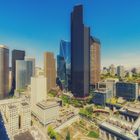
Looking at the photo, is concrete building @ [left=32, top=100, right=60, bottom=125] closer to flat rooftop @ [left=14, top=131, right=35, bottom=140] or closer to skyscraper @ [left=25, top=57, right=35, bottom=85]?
flat rooftop @ [left=14, top=131, right=35, bottom=140]

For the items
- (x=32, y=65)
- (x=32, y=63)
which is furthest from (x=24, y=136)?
(x=32, y=63)

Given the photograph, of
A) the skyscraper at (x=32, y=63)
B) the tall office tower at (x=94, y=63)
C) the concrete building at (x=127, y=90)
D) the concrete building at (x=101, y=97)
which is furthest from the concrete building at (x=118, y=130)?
the skyscraper at (x=32, y=63)

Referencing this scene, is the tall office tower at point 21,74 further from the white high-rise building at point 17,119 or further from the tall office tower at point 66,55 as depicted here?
the white high-rise building at point 17,119

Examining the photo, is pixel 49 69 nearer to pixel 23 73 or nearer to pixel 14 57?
pixel 23 73

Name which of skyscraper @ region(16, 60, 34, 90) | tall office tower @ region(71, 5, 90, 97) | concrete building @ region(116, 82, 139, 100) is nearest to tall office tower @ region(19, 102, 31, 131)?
tall office tower @ region(71, 5, 90, 97)

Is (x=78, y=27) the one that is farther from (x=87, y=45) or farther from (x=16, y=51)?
(x=16, y=51)

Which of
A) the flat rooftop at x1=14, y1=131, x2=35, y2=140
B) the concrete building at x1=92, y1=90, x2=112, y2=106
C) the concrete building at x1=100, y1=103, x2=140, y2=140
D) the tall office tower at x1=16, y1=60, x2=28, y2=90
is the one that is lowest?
the flat rooftop at x1=14, y1=131, x2=35, y2=140

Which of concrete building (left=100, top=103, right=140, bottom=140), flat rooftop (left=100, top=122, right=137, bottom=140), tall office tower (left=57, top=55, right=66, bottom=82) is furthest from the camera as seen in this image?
tall office tower (left=57, top=55, right=66, bottom=82)
